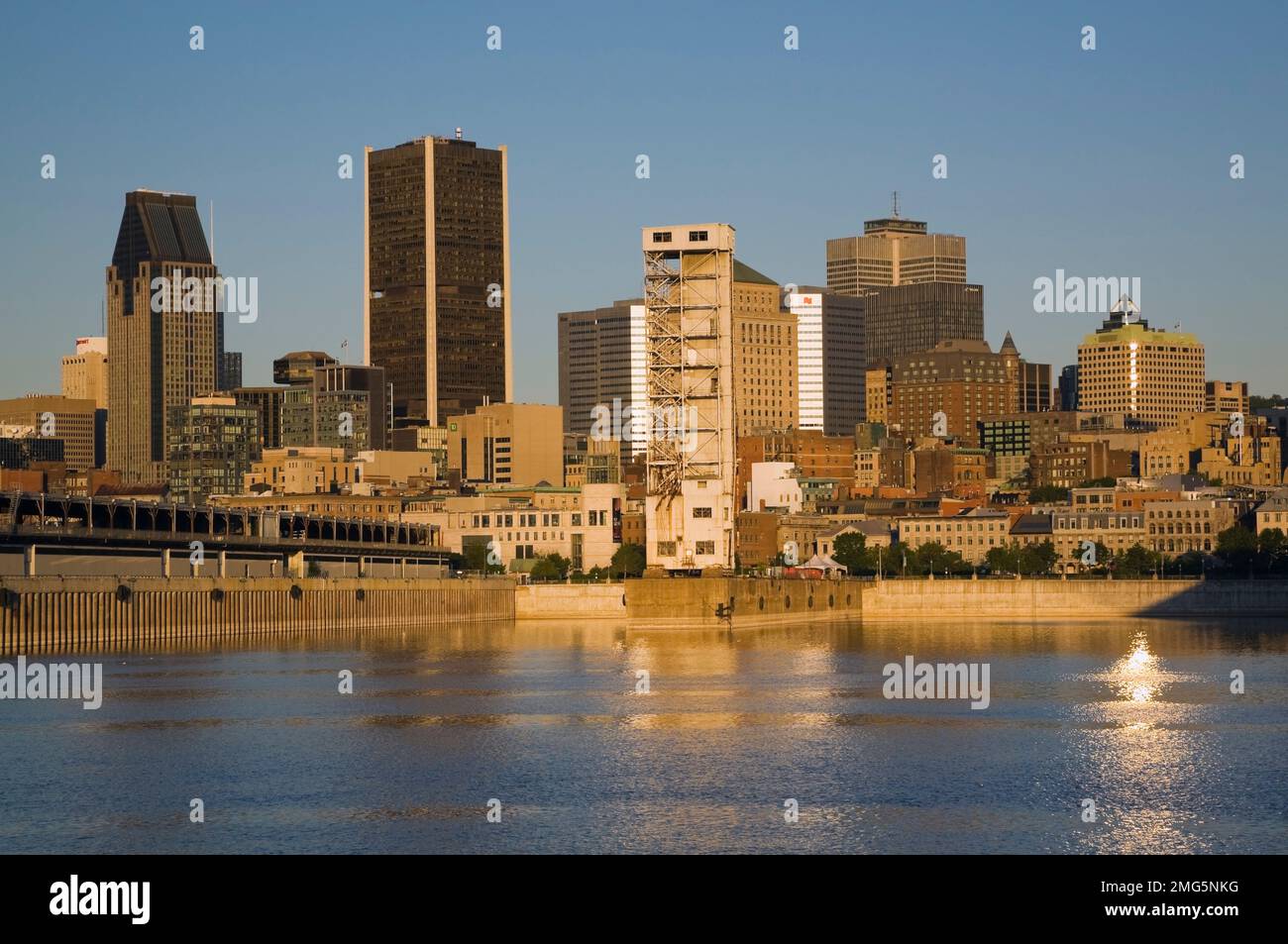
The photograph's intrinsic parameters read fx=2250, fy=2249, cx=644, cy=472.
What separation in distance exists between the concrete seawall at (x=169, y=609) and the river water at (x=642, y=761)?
24.4ft

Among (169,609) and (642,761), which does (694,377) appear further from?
(642,761)

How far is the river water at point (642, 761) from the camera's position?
63188mm

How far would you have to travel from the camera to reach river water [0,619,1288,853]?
6319 centimetres

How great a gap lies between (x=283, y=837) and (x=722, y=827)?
12.4 metres

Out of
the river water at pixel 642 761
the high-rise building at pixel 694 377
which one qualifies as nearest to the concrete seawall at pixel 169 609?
the river water at pixel 642 761

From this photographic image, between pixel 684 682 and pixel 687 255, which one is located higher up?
pixel 687 255

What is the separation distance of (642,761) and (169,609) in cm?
8472

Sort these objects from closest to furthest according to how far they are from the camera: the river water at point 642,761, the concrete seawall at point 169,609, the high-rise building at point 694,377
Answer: the river water at point 642,761 → the concrete seawall at point 169,609 → the high-rise building at point 694,377

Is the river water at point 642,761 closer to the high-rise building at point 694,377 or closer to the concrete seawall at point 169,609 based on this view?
→ the concrete seawall at point 169,609

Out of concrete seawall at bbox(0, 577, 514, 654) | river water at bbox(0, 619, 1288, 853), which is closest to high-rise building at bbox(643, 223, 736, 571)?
concrete seawall at bbox(0, 577, 514, 654)
